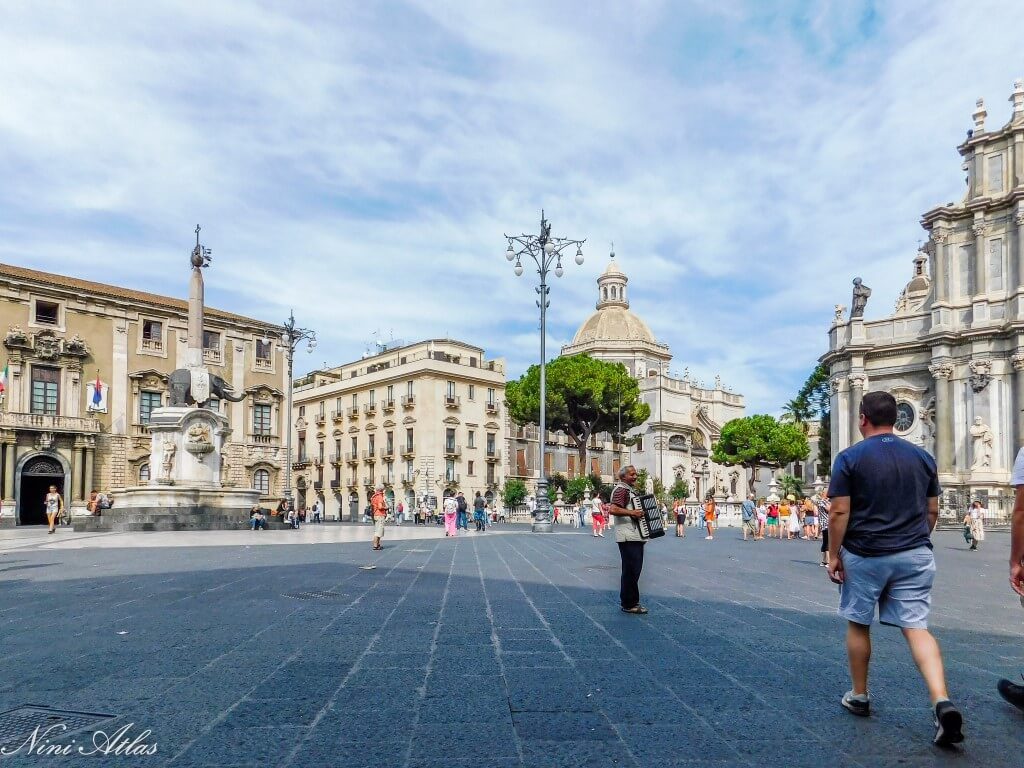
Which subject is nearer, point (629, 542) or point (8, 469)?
point (629, 542)

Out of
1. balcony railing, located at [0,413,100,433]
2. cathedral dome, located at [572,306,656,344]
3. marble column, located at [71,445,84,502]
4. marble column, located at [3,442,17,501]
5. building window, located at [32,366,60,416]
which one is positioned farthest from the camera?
cathedral dome, located at [572,306,656,344]

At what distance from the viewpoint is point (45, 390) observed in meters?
44.2

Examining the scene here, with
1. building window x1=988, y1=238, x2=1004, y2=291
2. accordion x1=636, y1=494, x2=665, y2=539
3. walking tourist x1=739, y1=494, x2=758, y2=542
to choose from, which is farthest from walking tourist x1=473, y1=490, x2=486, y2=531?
accordion x1=636, y1=494, x2=665, y2=539

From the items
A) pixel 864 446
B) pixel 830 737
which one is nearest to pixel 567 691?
pixel 830 737

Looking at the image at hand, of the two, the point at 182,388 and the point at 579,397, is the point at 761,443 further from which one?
the point at 182,388

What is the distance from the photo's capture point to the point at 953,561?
695 inches

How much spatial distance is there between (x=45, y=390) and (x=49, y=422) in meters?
2.18

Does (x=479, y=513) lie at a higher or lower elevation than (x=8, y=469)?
lower

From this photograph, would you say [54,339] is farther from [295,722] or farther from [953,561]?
[295,722]

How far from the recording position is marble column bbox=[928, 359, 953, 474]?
42469mm

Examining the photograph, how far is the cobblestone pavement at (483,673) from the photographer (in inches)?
159

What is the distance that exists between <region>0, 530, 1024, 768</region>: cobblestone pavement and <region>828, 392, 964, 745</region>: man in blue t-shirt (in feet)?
1.51

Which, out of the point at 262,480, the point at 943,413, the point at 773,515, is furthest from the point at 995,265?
the point at 262,480

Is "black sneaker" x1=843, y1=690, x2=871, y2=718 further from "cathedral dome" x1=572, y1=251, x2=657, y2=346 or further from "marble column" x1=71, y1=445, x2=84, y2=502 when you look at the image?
"cathedral dome" x1=572, y1=251, x2=657, y2=346
